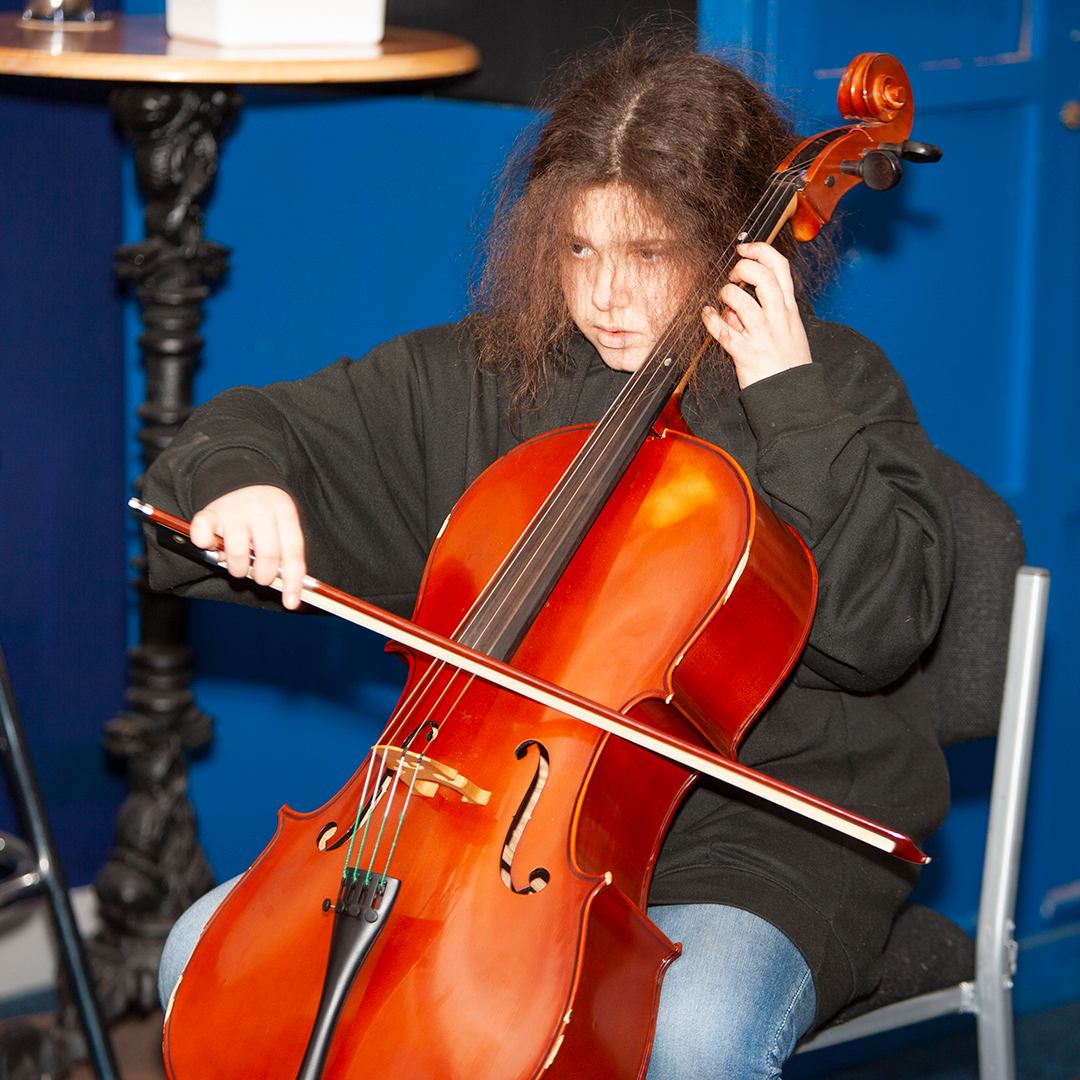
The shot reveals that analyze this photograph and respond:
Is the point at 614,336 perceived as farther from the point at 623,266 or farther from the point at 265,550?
the point at 265,550

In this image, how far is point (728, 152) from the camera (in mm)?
1149

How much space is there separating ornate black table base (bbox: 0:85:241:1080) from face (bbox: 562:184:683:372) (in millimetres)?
539

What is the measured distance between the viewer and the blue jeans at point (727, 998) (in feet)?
3.34

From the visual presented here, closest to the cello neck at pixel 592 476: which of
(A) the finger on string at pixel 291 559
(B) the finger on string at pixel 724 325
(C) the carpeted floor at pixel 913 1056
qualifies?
(B) the finger on string at pixel 724 325

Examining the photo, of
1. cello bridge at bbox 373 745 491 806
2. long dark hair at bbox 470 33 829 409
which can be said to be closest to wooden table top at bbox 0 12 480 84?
long dark hair at bbox 470 33 829 409

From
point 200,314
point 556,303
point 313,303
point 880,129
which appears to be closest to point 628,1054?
point 556,303

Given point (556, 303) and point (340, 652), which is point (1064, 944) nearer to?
point (340, 652)

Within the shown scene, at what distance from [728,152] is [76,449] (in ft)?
3.27

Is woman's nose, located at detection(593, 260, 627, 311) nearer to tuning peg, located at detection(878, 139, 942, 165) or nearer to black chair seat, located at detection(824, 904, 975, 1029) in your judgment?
tuning peg, located at detection(878, 139, 942, 165)

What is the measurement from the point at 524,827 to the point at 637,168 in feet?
1.53

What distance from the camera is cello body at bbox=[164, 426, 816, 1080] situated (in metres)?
0.90

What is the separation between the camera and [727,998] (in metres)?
1.03

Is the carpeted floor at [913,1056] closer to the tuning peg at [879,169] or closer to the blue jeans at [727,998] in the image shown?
the blue jeans at [727,998]

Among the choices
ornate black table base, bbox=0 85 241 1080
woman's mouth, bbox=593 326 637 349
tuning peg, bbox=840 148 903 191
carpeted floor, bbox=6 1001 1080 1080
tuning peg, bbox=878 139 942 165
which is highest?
tuning peg, bbox=878 139 942 165
